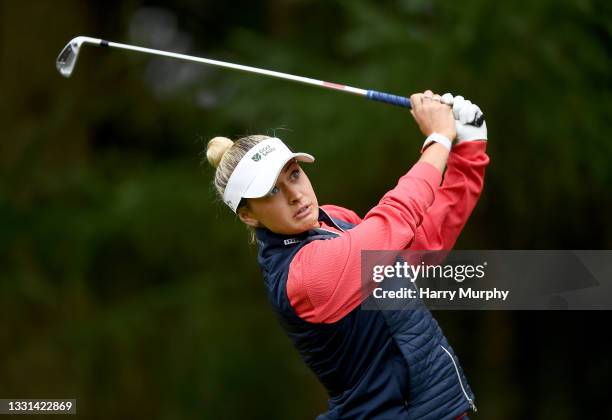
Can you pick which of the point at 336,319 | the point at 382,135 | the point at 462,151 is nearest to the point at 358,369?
the point at 336,319

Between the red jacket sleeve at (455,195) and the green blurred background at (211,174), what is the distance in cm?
219

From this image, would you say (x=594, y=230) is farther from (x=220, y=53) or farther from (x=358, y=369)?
(x=358, y=369)

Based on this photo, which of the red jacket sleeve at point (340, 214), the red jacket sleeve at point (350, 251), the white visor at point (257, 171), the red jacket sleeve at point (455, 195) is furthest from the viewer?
the red jacket sleeve at point (340, 214)

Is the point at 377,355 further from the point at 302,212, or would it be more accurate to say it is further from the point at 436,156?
the point at 436,156

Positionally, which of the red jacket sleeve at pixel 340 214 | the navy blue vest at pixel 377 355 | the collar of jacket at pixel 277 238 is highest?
the red jacket sleeve at pixel 340 214

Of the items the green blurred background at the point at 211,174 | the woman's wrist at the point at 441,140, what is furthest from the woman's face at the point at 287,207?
the green blurred background at the point at 211,174

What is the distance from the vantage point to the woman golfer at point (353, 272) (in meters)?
2.19

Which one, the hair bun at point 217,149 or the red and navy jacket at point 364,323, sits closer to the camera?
the red and navy jacket at point 364,323

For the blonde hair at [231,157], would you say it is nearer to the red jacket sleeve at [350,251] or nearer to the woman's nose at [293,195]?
the woman's nose at [293,195]

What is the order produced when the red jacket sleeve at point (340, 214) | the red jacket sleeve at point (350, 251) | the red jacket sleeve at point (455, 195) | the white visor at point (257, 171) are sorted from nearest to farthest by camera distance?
1. the red jacket sleeve at point (350, 251)
2. the white visor at point (257, 171)
3. the red jacket sleeve at point (455, 195)
4. the red jacket sleeve at point (340, 214)

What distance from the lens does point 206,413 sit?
6449 millimetres

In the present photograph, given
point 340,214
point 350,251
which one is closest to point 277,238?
point 350,251

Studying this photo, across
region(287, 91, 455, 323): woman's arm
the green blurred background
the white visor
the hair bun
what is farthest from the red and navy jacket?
the green blurred background

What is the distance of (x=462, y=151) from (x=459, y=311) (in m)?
3.54
